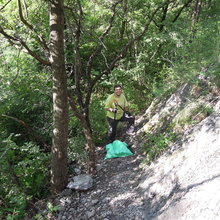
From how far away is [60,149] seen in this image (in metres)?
4.02

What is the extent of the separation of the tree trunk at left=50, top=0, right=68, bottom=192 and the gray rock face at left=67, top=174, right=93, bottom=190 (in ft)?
0.59

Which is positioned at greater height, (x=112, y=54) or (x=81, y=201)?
(x=112, y=54)

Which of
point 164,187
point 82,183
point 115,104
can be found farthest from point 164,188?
point 115,104

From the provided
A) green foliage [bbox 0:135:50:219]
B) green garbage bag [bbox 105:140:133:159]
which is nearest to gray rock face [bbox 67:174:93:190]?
green foliage [bbox 0:135:50:219]

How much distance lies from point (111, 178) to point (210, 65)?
11.5 feet

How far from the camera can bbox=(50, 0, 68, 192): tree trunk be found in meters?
3.46

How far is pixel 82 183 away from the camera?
4.16 m

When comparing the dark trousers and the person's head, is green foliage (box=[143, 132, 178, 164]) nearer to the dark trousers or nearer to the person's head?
the dark trousers

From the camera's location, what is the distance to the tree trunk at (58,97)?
346 centimetres

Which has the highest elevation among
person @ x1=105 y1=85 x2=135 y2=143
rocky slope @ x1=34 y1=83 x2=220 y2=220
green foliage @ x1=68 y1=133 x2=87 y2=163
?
person @ x1=105 y1=85 x2=135 y2=143

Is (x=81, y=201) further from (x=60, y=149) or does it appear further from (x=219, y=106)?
(x=219, y=106)

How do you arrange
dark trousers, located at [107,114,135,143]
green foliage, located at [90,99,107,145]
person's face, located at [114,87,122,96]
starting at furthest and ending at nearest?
green foliage, located at [90,99,107,145] → dark trousers, located at [107,114,135,143] → person's face, located at [114,87,122,96]

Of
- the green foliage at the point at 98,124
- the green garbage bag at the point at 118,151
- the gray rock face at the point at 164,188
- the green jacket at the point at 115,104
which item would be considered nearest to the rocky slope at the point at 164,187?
the gray rock face at the point at 164,188

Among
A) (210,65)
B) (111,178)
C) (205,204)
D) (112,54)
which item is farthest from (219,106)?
(112,54)
